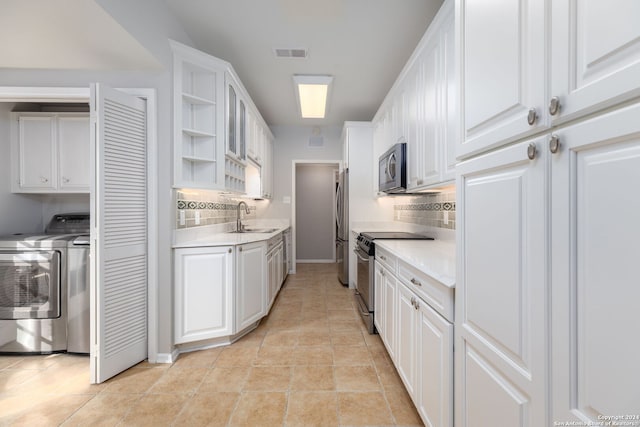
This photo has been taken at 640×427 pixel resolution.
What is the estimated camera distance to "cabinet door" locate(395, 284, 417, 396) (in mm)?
1548

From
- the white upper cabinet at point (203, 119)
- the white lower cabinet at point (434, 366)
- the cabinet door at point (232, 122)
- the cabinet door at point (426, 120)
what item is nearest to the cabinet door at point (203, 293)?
the white upper cabinet at point (203, 119)

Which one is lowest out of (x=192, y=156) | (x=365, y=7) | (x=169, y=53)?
(x=192, y=156)

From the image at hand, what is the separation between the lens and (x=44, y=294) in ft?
7.31

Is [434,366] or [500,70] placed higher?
[500,70]

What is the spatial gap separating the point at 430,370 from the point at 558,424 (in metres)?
0.68

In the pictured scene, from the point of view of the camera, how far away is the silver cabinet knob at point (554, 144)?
0.66m

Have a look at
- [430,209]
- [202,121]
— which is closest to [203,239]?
[202,121]

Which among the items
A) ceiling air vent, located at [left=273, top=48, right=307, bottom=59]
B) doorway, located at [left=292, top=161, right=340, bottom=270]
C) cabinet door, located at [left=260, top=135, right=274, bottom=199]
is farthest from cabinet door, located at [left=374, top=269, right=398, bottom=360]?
doorway, located at [left=292, top=161, right=340, bottom=270]

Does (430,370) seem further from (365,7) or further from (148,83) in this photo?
(148,83)

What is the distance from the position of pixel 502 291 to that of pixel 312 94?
350 cm

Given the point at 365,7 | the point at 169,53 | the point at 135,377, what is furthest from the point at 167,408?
the point at 365,7

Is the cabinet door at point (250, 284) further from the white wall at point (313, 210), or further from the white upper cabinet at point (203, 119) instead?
the white wall at point (313, 210)

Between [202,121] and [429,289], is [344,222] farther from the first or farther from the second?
[429,289]

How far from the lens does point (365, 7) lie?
2215 mm
